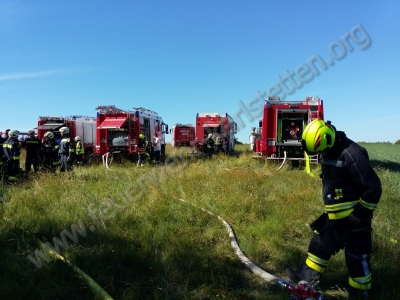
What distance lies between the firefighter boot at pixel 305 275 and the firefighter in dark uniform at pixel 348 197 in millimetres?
24

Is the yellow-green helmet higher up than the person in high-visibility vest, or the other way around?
the yellow-green helmet

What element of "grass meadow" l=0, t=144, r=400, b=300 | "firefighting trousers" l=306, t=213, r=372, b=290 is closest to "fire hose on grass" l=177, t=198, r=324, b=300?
"grass meadow" l=0, t=144, r=400, b=300

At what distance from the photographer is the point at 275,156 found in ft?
36.8

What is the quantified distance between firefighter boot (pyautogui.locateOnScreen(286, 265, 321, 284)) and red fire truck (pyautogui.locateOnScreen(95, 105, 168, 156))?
33.1 ft

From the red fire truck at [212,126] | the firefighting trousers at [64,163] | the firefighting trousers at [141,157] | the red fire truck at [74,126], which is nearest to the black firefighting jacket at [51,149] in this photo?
the firefighting trousers at [64,163]

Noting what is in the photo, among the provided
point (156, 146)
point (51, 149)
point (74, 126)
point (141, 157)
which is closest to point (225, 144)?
→ point (156, 146)

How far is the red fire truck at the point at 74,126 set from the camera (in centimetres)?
1495

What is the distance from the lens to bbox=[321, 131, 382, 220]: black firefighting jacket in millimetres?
2635

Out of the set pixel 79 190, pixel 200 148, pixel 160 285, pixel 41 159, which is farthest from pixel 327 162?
pixel 200 148

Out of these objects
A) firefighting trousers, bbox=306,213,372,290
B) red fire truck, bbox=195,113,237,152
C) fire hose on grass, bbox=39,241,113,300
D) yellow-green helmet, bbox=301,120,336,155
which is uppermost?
red fire truck, bbox=195,113,237,152

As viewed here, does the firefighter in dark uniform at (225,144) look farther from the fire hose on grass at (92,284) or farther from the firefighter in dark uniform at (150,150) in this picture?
the fire hose on grass at (92,284)

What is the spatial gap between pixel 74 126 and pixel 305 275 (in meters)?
14.7

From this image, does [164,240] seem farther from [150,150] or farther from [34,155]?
[150,150]

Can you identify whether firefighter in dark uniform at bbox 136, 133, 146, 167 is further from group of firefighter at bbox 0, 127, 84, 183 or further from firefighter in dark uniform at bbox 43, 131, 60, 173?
firefighter in dark uniform at bbox 43, 131, 60, 173
